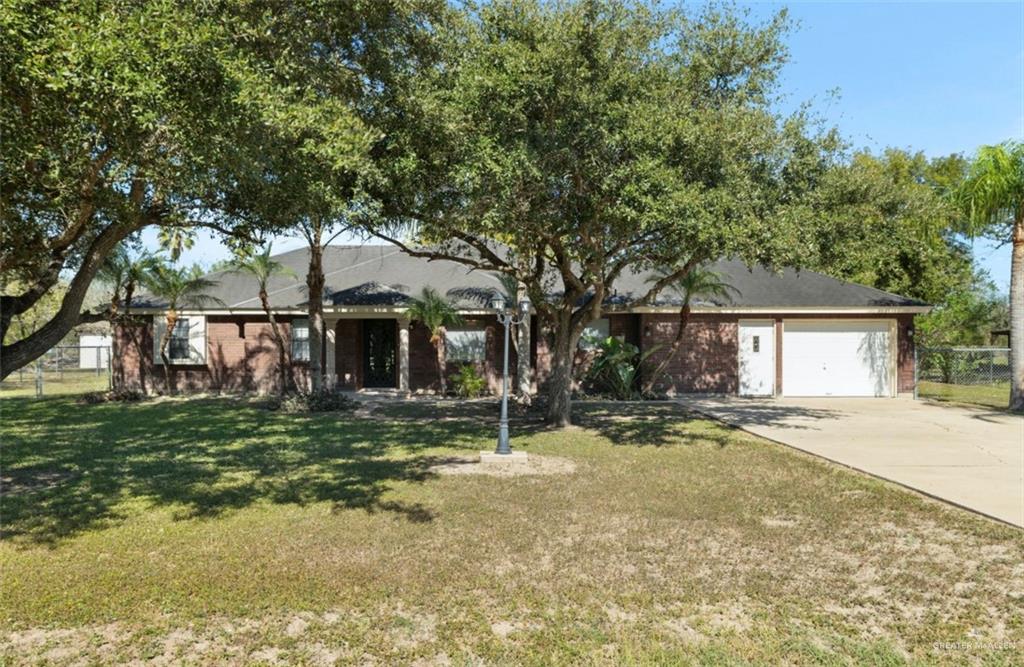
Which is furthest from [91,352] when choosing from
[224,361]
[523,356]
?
[523,356]

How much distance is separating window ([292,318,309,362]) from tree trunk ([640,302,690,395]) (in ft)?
33.1

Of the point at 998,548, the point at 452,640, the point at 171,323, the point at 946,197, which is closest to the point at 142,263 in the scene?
the point at 171,323

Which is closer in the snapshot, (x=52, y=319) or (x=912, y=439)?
(x=52, y=319)

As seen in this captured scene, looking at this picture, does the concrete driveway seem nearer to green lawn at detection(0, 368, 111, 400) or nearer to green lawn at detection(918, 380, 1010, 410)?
green lawn at detection(918, 380, 1010, 410)

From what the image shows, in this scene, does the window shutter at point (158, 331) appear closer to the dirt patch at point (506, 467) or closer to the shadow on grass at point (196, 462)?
the shadow on grass at point (196, 462)

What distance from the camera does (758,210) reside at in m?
9.51

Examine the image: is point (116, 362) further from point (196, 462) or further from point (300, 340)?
point (196, 462)

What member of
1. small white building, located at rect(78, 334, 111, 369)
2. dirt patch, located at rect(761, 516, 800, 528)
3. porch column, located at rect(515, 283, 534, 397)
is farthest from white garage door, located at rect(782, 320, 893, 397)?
small white building, located at rect(78, 334, 111, 369)

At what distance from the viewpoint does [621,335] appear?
65.3 ft

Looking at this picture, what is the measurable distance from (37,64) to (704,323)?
57.9 ft

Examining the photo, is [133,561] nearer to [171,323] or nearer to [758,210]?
[758,210]

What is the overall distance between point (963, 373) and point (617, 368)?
14283mm

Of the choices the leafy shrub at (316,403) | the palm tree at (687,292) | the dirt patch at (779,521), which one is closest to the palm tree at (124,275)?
the leafy shrub at (316,403)

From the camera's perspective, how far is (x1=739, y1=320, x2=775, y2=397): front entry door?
1984cm
